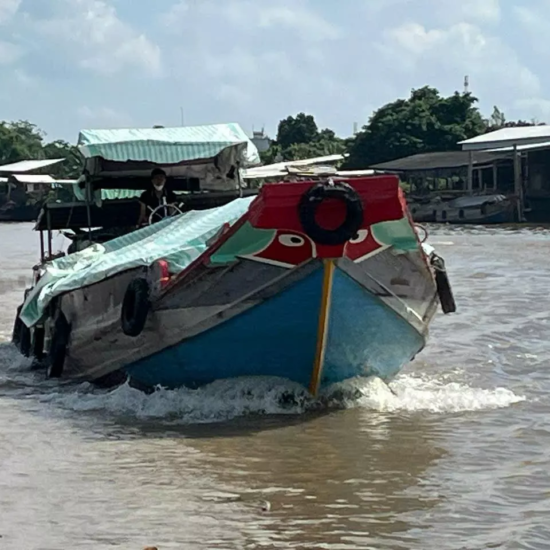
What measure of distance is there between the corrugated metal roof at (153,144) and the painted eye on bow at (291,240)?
11.1 ft

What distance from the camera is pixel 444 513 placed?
5.25 metres

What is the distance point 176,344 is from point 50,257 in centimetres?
402

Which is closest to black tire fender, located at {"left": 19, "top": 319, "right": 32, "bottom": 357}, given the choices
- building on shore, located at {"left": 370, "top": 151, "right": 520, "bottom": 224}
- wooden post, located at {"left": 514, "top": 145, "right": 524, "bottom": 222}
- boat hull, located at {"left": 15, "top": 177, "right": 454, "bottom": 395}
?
boat hull, located at {"left": 15, "top": 177, "right": 454, "bottom": 395}

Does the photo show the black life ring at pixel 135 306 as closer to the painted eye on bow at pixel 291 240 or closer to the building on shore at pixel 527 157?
the painted eye on bow at pixel 291 240

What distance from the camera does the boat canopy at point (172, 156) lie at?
9.88 metres

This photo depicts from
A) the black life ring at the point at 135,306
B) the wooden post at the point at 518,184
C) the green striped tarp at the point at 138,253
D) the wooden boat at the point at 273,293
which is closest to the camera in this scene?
the wooden boat at the point at 273,293

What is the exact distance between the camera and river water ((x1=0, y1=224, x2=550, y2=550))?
499cm

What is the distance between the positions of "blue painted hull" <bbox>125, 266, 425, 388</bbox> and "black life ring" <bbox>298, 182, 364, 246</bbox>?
1.05ft

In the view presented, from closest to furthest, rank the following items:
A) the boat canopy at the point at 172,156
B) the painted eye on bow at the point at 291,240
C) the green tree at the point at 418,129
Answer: the painted eye on bow at the point at 291,240 → the boat canopy at the point at 172,156 → the green tree at the point at 418,129

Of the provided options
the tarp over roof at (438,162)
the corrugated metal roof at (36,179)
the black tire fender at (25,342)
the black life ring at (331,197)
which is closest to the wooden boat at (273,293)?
the black life ring at (331,197)

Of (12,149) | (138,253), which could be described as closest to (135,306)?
(138,253)

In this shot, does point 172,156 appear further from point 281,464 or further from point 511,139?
point 511,139

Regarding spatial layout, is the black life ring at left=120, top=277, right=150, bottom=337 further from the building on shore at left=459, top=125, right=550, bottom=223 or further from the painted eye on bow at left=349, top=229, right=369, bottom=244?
the building on shore at left=459, top=125, right=550, bottom=223

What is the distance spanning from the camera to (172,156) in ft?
32.8
